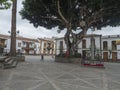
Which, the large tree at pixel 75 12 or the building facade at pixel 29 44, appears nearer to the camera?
the large tree at pixel 75 12

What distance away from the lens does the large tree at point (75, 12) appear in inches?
679

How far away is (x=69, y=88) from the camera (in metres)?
6.39

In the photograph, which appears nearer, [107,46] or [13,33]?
[13,33]

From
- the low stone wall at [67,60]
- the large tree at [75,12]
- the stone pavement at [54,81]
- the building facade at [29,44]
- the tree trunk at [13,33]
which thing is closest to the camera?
the stone pavement at [54,81]

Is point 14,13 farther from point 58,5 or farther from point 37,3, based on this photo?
point 58,5

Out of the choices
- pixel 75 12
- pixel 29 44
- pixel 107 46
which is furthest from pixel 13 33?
pixel 29 44

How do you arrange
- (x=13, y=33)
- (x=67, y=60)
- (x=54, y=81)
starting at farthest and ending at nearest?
(x=67, y=60)
(x=13, y=33)
(x=54, y=81)

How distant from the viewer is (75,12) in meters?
19.3

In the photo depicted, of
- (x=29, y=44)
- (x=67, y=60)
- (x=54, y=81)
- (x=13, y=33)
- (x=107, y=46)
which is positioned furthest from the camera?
(x=29, y=44)

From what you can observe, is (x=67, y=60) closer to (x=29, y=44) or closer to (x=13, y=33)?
(x=13, y=33)

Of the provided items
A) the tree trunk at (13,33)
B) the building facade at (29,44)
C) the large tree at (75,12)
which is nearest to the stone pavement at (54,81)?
the tree trunk at (13,33)


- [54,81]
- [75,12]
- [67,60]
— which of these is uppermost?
[75,12]

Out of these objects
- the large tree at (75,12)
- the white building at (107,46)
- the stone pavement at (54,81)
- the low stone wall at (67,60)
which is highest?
the large tree at (75,12)

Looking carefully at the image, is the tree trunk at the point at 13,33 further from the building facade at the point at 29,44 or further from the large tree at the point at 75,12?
the building facade at the point at 29,44
